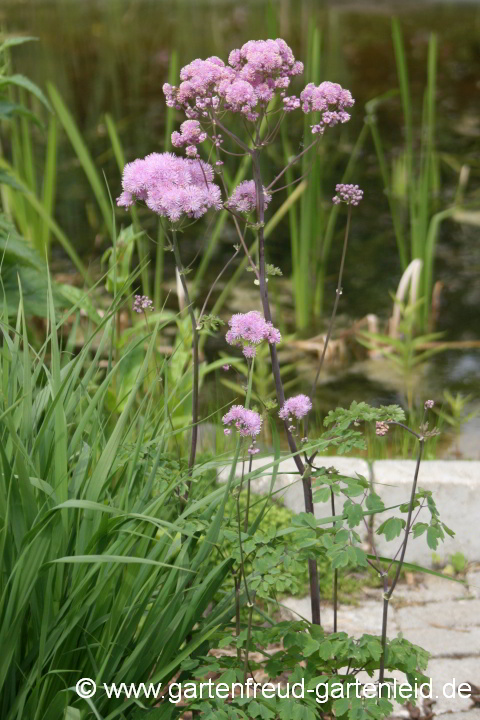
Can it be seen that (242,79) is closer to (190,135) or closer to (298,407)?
(190,135)

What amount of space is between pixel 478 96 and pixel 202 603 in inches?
240

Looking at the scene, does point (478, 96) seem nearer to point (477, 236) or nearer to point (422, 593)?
point (477, 236)

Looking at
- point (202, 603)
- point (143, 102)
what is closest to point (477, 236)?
point (143, 102)

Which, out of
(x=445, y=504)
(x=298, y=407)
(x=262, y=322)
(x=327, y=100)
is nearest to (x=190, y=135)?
(x=327, y=100)

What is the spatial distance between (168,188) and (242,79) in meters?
0.25

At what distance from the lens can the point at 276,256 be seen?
5.03m

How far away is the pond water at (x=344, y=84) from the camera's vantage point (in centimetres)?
447

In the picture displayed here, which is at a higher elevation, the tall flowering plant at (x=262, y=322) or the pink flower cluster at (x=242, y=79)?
the pink flower cluster at (x=242, y=79)

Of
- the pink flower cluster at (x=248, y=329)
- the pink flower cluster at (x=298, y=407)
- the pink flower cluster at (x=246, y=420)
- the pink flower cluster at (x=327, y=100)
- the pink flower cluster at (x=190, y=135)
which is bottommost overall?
the pink flower cluster at (x=246, y=420)

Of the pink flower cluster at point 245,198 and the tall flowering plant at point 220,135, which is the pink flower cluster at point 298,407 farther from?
the pink flower cluster at point 245,198

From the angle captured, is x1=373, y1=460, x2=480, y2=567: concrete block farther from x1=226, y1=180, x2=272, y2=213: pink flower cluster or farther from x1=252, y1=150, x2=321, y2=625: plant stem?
x1=226, y1=180, x2=272, y2=213: pink flower cluster

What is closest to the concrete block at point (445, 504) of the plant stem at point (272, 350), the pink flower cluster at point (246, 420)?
the plant stem at point (272, 350)

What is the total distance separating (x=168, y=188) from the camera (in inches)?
67.0

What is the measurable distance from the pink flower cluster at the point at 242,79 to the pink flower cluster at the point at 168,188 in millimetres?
126
